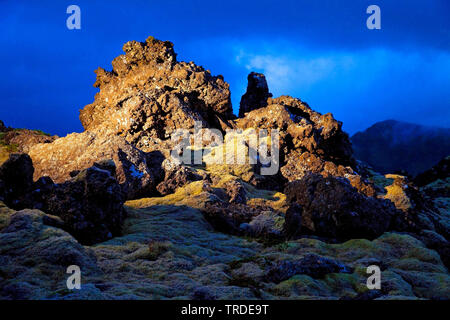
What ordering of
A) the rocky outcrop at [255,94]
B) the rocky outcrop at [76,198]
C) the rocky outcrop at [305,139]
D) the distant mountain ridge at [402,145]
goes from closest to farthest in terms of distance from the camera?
the rocky outcrop at [76,198]
the rocky outcrop at [305,139]
the rocky outcrop at [255,94]
the distant mountain ridge at [402,145]

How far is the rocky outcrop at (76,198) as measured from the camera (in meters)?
16.9

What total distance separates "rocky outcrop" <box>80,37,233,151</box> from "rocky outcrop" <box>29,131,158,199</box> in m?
6.56

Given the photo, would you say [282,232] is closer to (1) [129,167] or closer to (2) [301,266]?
(2) [301,266]

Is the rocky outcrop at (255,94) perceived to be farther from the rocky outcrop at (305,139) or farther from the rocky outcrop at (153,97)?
the rocky outcrop at (305,139)

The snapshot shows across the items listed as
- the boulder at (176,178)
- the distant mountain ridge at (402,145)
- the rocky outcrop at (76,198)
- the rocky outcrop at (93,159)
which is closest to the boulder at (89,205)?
the rocky outcrop at (76,198)

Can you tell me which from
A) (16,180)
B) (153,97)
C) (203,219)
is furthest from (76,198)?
(153,97)

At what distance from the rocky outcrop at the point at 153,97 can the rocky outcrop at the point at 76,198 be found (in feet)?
50.2

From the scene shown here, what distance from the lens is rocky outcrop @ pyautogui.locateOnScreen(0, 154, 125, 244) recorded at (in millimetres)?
16938

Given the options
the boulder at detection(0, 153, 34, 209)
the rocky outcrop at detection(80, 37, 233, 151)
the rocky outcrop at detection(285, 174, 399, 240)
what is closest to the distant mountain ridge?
the rocky outcrop at detection(80, 37, 233, 151)

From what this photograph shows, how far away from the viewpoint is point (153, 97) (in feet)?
121

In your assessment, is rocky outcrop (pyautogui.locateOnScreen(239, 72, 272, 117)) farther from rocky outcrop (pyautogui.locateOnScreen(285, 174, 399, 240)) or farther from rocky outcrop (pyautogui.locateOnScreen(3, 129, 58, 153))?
rocky outcrop (pyautogui.locateOnScreen(285, 174, 399, 240))

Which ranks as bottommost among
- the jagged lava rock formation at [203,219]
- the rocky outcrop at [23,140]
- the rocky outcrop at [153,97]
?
the jagged lava rock formation at [203,219]

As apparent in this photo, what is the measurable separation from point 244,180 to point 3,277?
2221cm

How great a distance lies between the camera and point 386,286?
1212 centimetres
